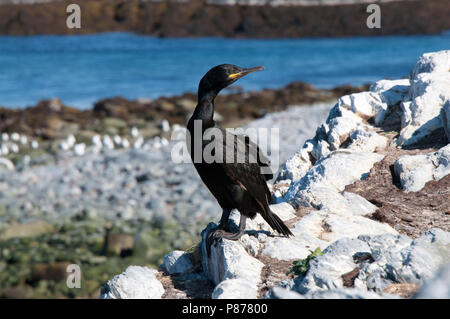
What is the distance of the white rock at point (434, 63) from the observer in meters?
7.75

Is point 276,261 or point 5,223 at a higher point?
point 276,261

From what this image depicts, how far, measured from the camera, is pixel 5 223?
1388cm

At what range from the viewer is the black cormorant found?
5246 millimetres

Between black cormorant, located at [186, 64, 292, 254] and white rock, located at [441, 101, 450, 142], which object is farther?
white rock, located at [441, 101, 450, 142]

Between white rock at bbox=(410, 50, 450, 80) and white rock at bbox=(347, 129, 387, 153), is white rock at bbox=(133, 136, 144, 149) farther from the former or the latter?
white rock at bbox=(347, 129, 387, 153)

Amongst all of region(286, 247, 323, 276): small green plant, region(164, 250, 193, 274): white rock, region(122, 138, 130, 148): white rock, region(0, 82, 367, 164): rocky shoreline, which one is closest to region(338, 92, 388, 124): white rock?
region(164, 250, 193, 274): white rock

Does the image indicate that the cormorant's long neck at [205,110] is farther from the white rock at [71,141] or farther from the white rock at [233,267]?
the white rock at [71,141]

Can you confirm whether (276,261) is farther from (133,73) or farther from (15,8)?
(15,8)

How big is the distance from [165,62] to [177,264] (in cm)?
4763

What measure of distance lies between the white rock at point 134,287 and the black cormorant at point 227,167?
68 centimetres

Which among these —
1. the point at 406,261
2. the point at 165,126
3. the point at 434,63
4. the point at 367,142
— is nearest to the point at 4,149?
the point at 165,126
